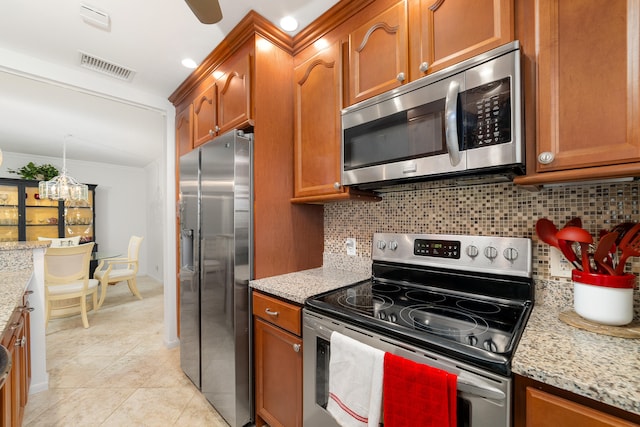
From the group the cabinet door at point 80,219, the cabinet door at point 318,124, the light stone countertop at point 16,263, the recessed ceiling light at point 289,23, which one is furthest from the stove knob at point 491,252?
the cabinet door at point 80,219

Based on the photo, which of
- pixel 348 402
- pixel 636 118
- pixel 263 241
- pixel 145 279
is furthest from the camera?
pixel 145 279

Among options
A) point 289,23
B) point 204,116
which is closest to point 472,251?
point 289,23

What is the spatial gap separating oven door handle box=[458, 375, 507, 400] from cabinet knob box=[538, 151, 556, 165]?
2.38 ft

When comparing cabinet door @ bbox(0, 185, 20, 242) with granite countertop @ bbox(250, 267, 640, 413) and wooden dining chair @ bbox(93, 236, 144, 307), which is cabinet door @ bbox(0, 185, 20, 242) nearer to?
wooden dining chair @ bbox(93, 236, 144, 307)

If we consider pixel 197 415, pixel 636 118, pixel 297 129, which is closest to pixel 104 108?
pixel 297 129

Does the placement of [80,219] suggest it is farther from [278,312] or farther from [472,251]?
[472,251]

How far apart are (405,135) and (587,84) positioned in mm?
595

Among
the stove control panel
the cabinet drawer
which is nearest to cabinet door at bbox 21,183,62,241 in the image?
the cabinet drawer

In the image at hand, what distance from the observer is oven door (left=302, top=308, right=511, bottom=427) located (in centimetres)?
75

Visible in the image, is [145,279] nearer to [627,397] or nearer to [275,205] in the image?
[275,205]

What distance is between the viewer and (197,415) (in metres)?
1.73

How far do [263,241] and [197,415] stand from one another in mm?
1170

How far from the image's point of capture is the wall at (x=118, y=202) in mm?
5473

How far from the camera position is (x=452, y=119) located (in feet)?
3.46
